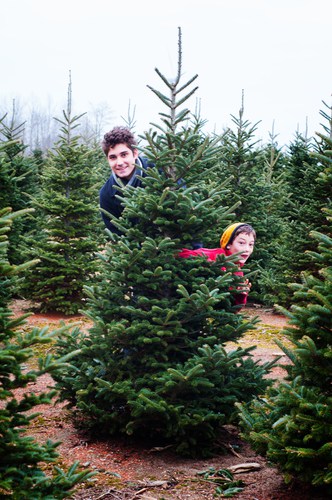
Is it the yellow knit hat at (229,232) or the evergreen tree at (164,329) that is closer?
the evergreen tree at (164,329)

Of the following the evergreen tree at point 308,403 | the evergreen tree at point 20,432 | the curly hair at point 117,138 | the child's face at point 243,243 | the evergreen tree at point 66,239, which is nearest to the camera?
the evergreen tree at point 20,432

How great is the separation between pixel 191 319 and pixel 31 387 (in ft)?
8.95

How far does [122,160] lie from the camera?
514 centimetres

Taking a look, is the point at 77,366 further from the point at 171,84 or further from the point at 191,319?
the point at 171,84

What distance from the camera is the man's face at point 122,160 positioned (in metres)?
5.12

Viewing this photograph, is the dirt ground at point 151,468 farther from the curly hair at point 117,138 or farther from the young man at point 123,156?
the curly hair at point 117,138

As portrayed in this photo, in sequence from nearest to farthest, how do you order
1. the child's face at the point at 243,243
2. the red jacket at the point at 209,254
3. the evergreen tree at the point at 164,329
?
1. the evergreen tree at the point at 164,329
2. the red jacket at the point at 209,254
3. the child's face at the point at 243,243

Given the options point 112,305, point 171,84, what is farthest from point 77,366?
point 171,84

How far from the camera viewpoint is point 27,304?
36.5 ft

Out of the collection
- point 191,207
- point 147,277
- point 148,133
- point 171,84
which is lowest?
point 147,277

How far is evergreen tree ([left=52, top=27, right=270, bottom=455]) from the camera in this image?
418 centimetres

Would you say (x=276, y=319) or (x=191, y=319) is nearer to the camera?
(x=191, y=319)

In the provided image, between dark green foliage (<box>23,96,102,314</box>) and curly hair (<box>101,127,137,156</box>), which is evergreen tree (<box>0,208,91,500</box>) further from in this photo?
dark green foliage (<box>23,96,102,314</box>)

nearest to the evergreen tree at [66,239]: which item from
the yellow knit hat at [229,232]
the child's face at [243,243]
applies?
the yellow knit hat at [229,232]
